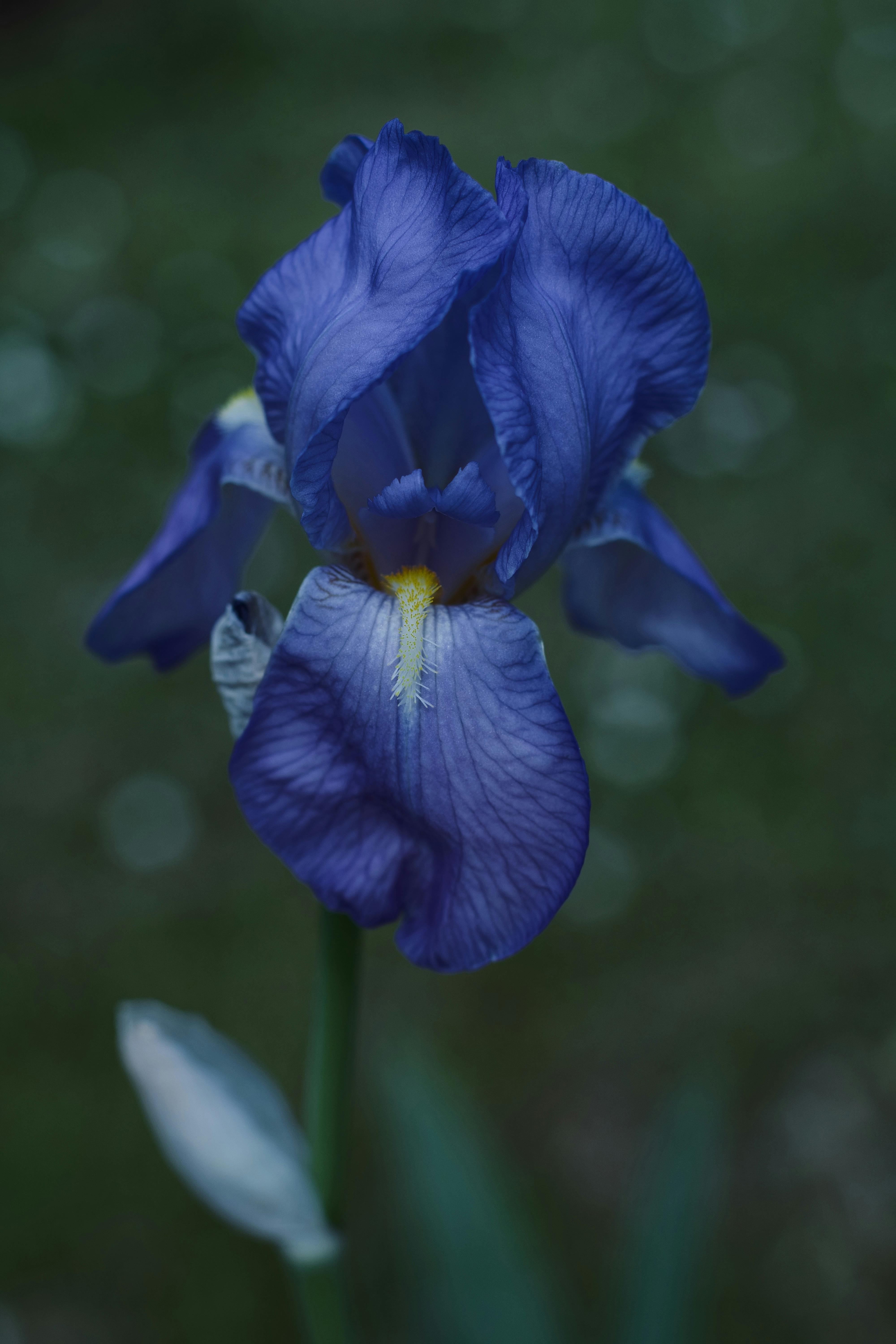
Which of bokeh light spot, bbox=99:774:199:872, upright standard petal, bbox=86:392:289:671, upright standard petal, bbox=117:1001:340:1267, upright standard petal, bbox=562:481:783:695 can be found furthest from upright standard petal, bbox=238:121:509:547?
bokeh light spot, bbox=99:774:199:872

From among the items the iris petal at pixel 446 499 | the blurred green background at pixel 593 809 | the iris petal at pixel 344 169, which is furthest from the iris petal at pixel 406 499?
the blurred green background at pixel 593 809

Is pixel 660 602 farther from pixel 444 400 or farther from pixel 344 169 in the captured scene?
pixel 344 169

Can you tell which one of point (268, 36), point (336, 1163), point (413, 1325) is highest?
point (268, 36)

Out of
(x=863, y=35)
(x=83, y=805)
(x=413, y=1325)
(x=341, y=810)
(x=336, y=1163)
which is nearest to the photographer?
(x=341, y=810)

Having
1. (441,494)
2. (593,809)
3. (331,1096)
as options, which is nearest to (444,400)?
(441,494)

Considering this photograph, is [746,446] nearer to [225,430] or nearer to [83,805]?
[83,805]

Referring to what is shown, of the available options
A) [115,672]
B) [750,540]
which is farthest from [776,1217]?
[115,672]

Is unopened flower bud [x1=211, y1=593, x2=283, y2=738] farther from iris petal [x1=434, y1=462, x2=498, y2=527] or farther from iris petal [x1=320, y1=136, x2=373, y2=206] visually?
iris petal [x1=320, y1=136, x2=373, y2=206]
